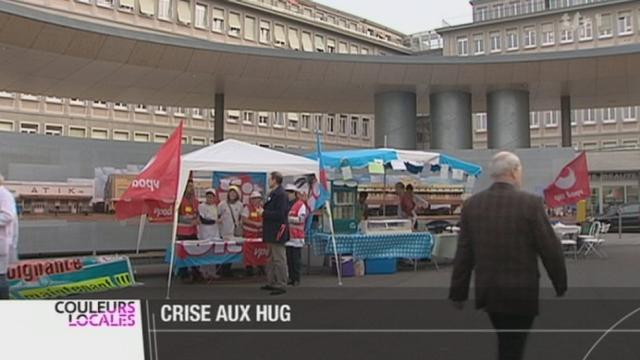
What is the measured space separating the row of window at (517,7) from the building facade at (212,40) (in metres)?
7.62

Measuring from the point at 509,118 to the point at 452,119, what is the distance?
199 centimetres

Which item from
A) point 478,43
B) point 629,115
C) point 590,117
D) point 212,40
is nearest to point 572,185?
point 212,40

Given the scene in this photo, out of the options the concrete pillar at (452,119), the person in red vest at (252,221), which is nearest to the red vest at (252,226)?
the person in red vest at (252,221)

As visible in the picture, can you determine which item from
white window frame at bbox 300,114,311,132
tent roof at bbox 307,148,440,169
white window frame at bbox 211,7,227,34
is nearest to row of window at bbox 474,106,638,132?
white window frame at bbox 300,114,311,132

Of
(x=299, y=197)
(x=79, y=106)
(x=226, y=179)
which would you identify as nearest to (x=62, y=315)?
(x=299, y=197)

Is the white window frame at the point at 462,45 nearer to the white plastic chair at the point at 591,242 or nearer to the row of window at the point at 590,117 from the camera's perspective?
the row of window at the point at 590,117

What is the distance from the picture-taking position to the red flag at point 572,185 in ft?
52.3

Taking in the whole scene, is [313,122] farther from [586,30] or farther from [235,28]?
[586,30]

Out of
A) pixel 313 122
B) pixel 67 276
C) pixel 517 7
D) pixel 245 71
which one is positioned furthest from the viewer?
pixel 313 122

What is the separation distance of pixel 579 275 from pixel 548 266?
8.91m

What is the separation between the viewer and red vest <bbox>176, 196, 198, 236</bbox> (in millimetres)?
12617

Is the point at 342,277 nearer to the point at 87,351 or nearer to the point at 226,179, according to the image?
the point at 226,179

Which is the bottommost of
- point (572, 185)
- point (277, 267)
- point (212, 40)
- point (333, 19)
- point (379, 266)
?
point (379, 266)

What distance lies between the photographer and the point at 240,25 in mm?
59719
